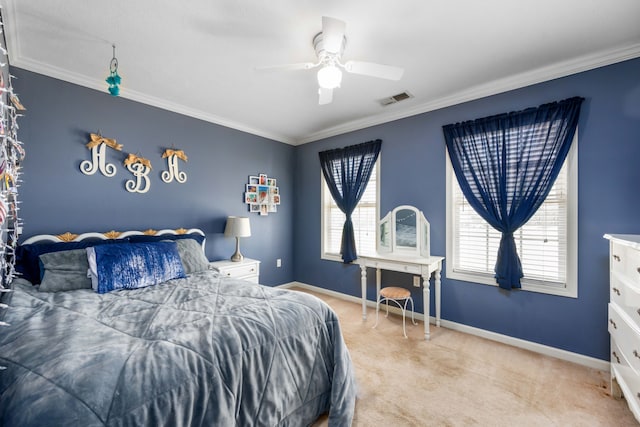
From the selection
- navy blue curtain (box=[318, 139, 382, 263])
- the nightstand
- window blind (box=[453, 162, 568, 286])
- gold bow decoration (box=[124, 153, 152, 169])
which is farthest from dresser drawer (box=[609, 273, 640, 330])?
gold bow decoration (box=[124, 153, 152, 169])

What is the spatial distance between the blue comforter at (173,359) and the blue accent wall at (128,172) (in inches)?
35.7

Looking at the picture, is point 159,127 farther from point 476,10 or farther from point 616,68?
point 616,68

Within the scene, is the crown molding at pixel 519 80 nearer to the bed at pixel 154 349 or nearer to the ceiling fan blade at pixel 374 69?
the ceiling fan blade at pixel 374 69

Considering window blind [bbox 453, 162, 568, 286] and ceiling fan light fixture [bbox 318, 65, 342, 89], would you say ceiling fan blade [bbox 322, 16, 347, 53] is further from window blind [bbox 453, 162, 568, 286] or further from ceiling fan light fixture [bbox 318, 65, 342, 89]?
window blind [bbox 453, 162, 568, 286]

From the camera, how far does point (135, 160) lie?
2904 millimetres

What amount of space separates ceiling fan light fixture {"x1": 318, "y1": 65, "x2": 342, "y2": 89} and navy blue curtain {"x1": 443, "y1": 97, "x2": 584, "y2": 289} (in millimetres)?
1717

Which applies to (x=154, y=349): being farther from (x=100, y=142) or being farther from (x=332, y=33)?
(x=100, y=142)

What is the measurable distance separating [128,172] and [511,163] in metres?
3.92

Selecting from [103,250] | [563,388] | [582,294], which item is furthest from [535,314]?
[103,250]

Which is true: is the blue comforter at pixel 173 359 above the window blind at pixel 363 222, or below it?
below

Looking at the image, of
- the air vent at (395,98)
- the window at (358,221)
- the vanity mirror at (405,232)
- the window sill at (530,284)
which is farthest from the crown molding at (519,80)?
the window sill at (530,284)

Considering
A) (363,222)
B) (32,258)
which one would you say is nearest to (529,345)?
(363,222)

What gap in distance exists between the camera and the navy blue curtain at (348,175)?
3695mm

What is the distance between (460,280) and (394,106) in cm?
216
